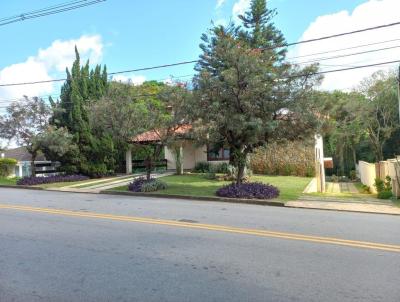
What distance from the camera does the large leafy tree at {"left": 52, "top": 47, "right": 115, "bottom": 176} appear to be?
24.5m

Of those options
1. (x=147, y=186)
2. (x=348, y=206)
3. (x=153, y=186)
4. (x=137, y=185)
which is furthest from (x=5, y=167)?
(x=348, y=206)

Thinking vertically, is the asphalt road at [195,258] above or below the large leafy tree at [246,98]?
below

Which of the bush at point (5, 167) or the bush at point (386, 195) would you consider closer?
the bush at point (386, 195)

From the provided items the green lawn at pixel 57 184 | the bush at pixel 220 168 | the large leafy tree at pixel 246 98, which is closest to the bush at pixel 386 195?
the large leafy tree at pixel 246 98

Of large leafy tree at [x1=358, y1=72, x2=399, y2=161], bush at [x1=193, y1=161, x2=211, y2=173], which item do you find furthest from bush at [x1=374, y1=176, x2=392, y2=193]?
large leafy tree at [x1=358, y1=72, x2=399, y2=161]

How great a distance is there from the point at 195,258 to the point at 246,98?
9630 millimetres

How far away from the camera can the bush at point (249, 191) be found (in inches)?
595

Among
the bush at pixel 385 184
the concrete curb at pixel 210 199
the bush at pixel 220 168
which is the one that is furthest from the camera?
the bush at pixel 220 168

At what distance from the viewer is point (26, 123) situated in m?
22.6

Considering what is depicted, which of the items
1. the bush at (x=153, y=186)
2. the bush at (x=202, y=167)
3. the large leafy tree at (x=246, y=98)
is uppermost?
the large leafy tree at (x=246, y=98)

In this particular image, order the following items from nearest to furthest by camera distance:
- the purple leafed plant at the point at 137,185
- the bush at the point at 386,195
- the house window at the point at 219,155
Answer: the bush at the point at 386,195 < the purple leafed plant at the point at 137,185 < the house window at the point at 219,155

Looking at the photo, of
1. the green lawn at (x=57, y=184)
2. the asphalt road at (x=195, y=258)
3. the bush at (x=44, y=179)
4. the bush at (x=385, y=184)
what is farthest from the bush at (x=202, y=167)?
the asphalt road at (x=195, y=258)

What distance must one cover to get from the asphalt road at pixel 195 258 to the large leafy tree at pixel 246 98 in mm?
5165

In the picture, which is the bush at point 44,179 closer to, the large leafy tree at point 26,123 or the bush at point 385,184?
the large leafy tree at point 26,123
